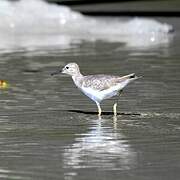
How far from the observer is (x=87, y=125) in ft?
29.2

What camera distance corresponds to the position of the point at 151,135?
8.19 metres

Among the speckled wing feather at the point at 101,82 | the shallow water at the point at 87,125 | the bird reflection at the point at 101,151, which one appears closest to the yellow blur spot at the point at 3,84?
the shallow water at the point at 87,125

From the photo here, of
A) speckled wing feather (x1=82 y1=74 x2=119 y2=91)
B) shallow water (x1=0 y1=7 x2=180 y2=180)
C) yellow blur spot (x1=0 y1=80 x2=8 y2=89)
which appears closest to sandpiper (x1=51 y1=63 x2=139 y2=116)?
speckled wing feather (x1=82 y1=74 x2=119 y2=91)

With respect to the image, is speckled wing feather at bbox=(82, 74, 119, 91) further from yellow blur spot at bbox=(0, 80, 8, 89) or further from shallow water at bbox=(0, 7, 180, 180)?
yellow blur spot at bbox=(0, 80, 8, 89)

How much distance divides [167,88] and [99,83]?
2.25m

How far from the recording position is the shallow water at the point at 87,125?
6.84 meters

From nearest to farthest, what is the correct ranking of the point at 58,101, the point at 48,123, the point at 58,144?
the point at 58,144, the point at 48,123, the point at 58,101

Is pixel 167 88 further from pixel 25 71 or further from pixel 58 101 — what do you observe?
pixel 25 71

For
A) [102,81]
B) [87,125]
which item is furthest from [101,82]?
[87,125]

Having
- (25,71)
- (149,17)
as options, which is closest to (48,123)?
(25,71)

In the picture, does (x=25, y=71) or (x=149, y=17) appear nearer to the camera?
(x=25, y=71)

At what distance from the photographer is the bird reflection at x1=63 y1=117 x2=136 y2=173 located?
274 inches

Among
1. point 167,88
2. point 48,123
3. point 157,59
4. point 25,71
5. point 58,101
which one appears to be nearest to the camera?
point 48,123

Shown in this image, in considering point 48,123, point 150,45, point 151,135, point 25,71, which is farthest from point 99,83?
point 150,45
